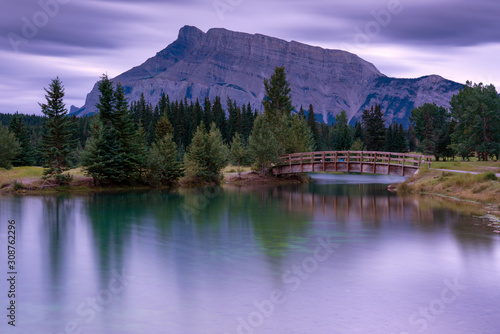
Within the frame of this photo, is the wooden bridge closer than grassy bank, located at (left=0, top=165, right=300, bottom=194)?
No

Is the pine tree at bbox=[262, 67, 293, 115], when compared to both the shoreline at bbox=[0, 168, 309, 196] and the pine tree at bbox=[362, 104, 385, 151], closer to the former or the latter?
the shoreline at bbox=[0, 168, 309, 196]

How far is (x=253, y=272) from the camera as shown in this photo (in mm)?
18000

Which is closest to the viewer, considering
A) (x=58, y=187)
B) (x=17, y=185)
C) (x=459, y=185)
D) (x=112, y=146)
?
(x=459, y=185)

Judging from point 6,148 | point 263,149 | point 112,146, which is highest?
point 6,148

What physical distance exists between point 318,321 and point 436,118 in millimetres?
156231

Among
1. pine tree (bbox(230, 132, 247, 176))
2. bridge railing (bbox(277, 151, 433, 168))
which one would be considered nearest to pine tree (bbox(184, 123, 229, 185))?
bridge railing (bbox(277, 151, 433, 168))

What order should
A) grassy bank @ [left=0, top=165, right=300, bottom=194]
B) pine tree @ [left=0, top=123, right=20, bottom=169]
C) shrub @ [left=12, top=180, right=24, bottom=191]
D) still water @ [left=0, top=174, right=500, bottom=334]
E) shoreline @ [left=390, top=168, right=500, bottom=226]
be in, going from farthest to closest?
pine tree @ [left=0, top=123, right=20, bottom=169], grassy bank @ [left=0, top=165, right=300, bottom=194], shrub @ [left=12, top=180, right=24, bottom=191], shoreline @ [left=390, top=168, right=500, bottom=226], still water @ [left=0, top=174, right=500, bottom=334]

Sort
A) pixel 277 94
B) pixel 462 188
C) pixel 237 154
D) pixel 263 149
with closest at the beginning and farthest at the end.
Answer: pixel 462 188
pixel 263 149
pixel 237 154
pixel 277 94

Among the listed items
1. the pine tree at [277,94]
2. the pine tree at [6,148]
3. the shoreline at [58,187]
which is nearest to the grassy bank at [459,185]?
the shoreline at [58,187]

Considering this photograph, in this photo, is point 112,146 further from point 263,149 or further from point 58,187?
point 263,149

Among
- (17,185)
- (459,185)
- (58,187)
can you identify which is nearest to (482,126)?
(459,185)

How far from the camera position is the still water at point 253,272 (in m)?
13.0

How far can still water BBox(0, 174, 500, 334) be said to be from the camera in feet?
42.7

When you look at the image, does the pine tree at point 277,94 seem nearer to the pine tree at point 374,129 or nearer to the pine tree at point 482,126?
the pine tree at point 482,126
